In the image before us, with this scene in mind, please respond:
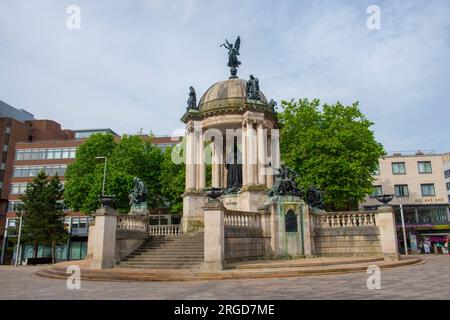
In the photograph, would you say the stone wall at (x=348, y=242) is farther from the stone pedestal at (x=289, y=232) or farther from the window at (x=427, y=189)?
the window at (x=427, y=189)

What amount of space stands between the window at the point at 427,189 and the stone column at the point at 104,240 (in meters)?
52.1

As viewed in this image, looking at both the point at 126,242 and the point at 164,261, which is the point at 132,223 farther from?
the point at 164,261

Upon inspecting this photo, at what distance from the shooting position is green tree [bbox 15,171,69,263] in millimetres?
42344

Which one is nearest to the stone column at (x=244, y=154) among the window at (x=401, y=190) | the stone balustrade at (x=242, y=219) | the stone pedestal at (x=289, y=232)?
the stone pedestal at (x=289, y=232)

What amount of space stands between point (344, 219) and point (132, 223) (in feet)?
38.7

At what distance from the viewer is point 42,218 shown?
42938 millimetres

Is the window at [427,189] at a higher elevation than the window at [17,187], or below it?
below

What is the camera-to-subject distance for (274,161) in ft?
88.7

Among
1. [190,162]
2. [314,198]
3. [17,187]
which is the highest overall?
[17,187]

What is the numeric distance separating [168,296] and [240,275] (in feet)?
13.5

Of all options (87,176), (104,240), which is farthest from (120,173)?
(104,240)

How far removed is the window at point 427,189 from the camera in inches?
2159

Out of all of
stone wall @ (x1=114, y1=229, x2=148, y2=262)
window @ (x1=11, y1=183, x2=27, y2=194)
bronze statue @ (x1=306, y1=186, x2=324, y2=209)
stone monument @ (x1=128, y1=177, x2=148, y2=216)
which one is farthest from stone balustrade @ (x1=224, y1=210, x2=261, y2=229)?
window @ (x1=11, y1=183, x2=27, y2=194)
